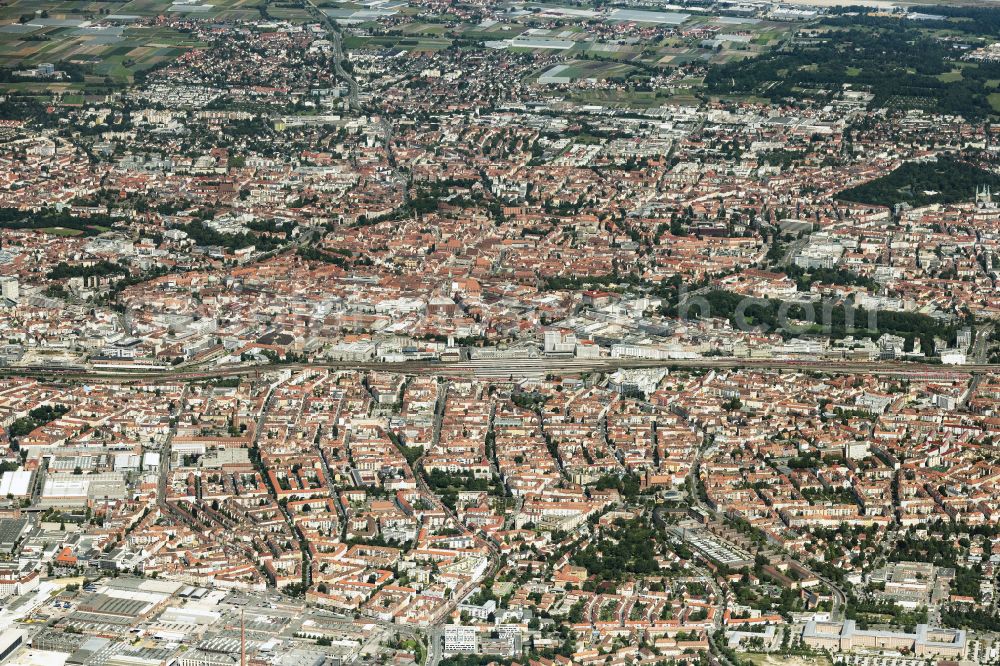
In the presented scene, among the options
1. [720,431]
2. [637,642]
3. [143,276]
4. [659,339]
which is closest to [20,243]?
[143,276]

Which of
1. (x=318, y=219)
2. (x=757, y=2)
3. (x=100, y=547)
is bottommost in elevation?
(x=757, y=2)

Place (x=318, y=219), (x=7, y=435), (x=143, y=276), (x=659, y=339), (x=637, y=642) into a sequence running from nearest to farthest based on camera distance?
(x=637, y=642) → (x=7, y=435) → (x=659, y=339) → (x=143, y=276) → (x=318, y=219)

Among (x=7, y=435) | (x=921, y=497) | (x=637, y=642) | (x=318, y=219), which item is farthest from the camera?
(x=318, y=219)

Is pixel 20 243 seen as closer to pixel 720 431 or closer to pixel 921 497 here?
pixel 720 431

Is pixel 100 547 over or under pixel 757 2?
over

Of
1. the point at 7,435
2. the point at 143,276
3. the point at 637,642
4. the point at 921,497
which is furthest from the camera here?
the point at 143,276

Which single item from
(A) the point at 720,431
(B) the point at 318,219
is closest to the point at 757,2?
(B) the point at 318,219

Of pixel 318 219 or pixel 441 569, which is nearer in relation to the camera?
pixel 441 569

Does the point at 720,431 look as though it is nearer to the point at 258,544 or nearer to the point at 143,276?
the point at 258,544

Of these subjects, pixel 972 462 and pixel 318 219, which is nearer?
pixel 972 462
